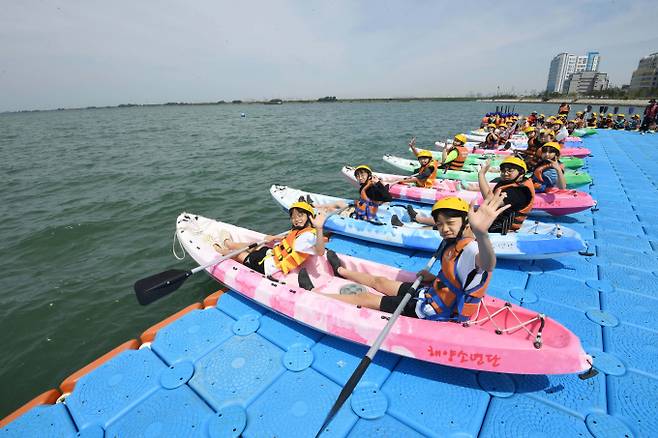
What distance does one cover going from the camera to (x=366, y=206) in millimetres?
6941

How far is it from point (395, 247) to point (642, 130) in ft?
81.8

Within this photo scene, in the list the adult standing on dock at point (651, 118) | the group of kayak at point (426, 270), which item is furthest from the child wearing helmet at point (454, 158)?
the adult standing on dock at point (651, 118)

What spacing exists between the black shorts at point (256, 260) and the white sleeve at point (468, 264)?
3.20m

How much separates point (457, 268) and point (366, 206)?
409 centimetres

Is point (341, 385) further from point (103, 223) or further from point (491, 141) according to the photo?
point (491, 141)

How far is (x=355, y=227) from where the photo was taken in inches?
260

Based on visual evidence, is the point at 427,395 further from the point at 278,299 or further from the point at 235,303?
the point at 235,303

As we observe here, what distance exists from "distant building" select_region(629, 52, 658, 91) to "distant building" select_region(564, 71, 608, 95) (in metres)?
26.7

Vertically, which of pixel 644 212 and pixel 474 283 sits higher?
pixel 474 283

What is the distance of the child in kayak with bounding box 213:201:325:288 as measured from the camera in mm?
4453

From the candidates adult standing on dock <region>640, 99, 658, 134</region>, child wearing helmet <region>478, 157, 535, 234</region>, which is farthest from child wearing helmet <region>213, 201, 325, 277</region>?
adult standing on dock <region>640, 99, 658, 134</region>

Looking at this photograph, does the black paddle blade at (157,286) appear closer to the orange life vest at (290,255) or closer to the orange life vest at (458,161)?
the orange life vest at (290,255)

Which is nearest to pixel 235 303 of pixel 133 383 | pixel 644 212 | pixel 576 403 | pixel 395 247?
pixel 133 383

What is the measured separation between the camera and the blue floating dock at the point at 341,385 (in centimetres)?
278
